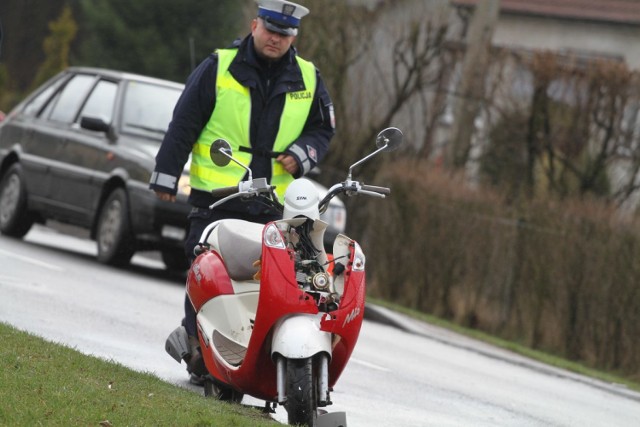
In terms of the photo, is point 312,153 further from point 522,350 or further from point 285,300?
point 522,350

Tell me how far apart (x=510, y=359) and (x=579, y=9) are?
992 inches

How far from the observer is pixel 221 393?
7898 millimetres

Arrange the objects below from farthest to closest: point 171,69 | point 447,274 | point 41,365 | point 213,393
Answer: point 171,69 → point 447,274 → point 213,393 → point 41,365

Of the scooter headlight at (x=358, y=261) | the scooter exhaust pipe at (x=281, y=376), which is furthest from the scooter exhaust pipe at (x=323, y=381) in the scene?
the scooter headlight at (x=358, y=261)

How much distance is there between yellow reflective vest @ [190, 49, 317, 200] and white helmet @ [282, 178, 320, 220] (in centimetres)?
119

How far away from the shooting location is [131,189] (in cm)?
1455

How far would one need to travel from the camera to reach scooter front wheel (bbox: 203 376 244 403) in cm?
789

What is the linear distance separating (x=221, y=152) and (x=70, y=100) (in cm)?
907

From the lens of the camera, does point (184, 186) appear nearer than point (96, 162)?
Yes

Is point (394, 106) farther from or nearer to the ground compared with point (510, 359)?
farther from the ground

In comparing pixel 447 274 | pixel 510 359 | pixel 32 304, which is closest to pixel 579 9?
pixel 447 274

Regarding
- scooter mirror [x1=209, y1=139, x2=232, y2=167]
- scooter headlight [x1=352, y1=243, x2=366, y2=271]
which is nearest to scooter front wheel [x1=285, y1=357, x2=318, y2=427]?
scooter headlight [x1=352, y1=243, x2=366, y2=271]

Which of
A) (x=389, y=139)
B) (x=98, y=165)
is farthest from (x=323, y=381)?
(x=98, y=165)

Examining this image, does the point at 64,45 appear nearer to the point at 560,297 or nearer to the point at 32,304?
the point at 560,297
